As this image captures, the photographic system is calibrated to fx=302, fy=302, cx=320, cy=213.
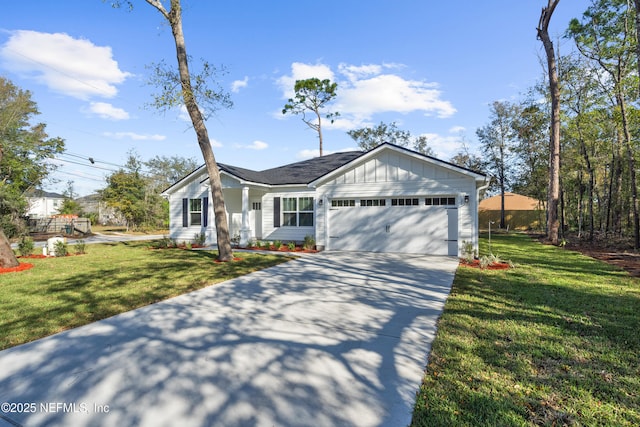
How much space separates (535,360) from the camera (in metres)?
3.07

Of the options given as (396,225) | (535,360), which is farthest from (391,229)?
(535,360)

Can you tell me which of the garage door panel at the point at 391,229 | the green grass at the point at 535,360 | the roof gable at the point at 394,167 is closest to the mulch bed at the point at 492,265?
the garage door panel at the point at 391,229

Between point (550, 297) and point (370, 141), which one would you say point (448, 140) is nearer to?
point (370, 141)

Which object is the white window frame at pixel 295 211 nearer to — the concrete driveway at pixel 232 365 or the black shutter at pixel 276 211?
the black shutter at pixel 276 211

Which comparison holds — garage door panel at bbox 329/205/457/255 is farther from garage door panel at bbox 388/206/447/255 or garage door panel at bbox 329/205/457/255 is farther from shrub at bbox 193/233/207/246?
shrub at bbox 193/233/207/246

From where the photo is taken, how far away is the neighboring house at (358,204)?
1060 centimetres

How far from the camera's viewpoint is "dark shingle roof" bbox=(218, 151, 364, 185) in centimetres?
1352

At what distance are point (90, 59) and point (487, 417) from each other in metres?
20.1

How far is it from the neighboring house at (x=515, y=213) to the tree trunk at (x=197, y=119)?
27.9 metres

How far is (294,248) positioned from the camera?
12617mm

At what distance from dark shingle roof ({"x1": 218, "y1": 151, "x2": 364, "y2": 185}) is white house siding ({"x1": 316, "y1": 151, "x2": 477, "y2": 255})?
1040 millimetres

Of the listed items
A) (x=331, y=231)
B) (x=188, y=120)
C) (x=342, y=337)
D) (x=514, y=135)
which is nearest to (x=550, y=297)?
(x=342, y=337)

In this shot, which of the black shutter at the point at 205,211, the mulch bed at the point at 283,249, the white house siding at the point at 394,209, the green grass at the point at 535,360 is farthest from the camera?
the black shutter at the point at 205,211

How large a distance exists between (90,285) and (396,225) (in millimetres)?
9279
